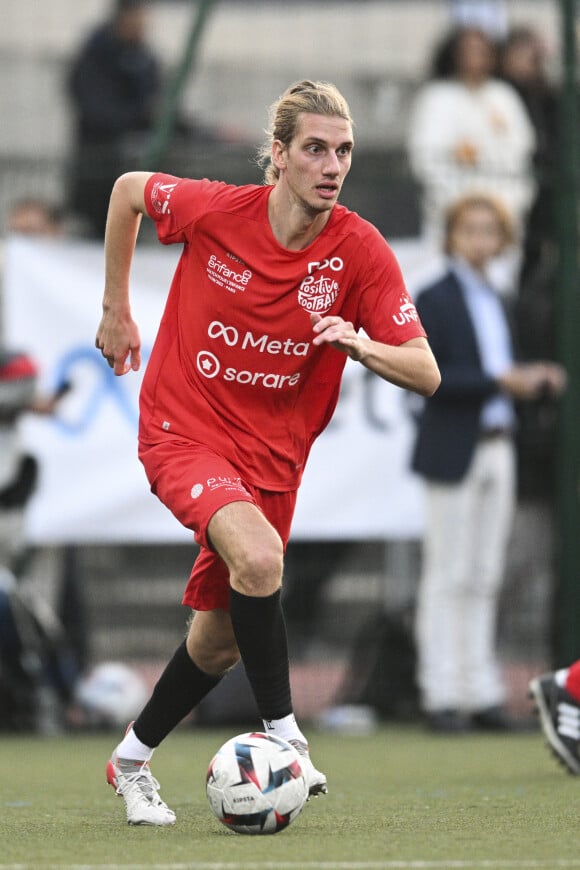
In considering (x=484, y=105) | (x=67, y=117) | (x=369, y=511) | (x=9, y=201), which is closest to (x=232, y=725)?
(x=369, y=511)

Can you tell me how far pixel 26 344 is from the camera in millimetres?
9477

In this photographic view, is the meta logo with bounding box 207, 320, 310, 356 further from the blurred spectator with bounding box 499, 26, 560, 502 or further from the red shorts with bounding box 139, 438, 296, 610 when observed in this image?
the blurred spectator with bounding box 499, 26, 560, 502

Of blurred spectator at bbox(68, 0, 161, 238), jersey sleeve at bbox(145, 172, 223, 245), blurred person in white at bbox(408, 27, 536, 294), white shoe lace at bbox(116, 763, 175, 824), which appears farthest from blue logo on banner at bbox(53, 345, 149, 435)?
white shoe lace at bbox(116, 763, 175, 824)

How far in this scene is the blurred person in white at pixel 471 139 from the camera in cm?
993


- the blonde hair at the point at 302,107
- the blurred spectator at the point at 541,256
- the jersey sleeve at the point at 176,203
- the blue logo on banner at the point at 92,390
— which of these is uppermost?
the blonde hair at the point at 302,107

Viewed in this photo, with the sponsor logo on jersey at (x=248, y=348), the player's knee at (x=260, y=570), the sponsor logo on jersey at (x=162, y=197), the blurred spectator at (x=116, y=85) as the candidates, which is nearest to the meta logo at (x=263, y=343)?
the sponsor logo on jersey at (x=248, y=348)

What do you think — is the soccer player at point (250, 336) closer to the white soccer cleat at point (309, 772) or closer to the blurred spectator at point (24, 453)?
→ the white soccer cleat at point (309, 772)

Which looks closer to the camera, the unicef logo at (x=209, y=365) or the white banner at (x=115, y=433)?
the unicef logo at (x=209, y=365)

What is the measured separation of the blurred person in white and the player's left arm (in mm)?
4690

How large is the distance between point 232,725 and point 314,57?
7.98 meters

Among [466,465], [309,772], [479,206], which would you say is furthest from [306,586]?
[309,772]

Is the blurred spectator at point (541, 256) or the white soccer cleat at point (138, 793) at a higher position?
the blurred spectator at point (541, 256)

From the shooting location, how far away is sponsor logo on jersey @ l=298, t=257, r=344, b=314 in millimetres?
5434

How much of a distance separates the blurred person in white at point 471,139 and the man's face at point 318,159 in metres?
4.47
